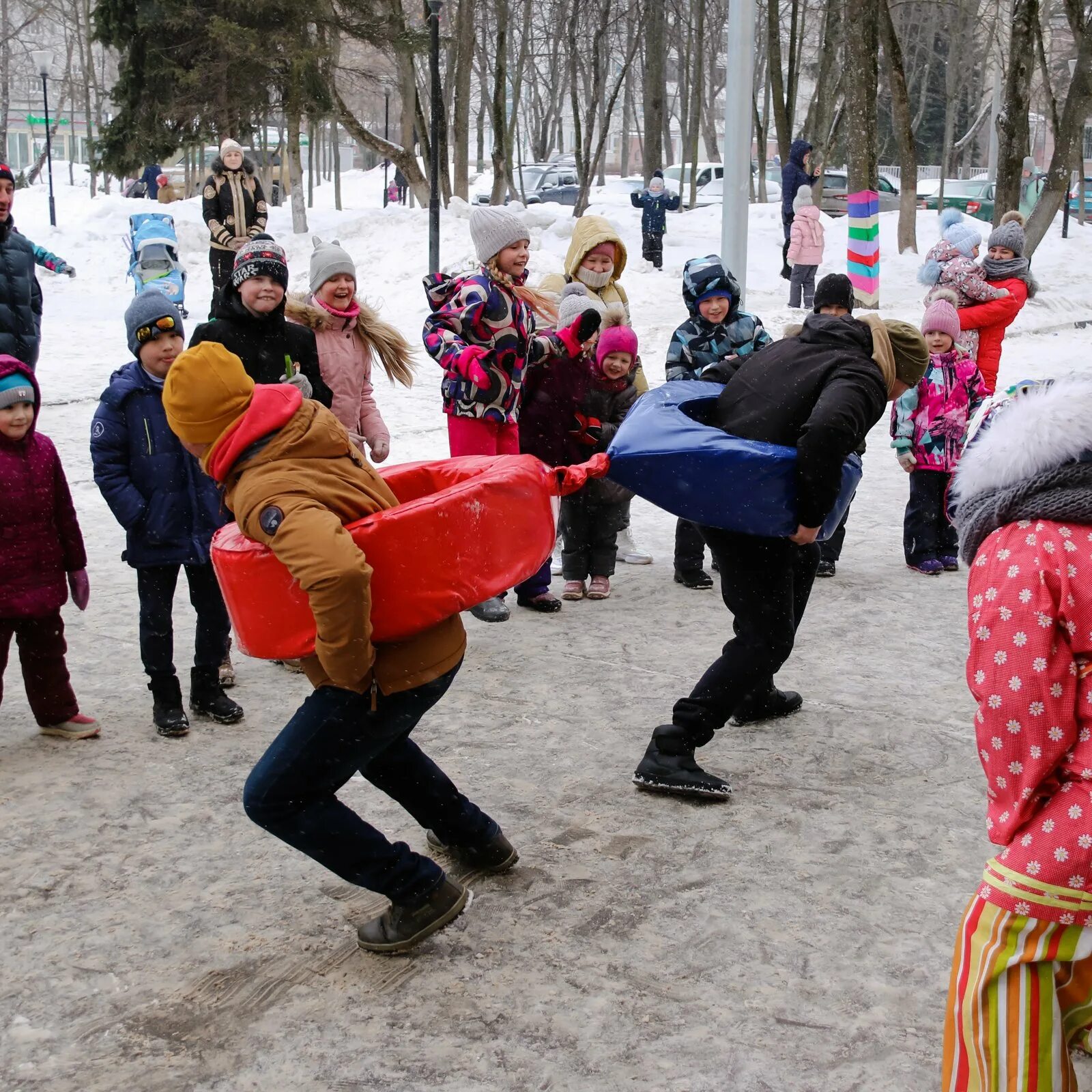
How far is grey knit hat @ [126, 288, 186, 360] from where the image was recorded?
4934 millimetres

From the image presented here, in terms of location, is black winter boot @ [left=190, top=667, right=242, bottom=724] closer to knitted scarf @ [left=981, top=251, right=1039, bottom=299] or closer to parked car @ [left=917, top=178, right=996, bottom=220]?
knitted scarf @ [left=981, top=251, right=1039, bottom=299]

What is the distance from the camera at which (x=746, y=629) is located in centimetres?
441

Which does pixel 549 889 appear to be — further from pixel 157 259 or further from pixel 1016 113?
pixel 1016 113

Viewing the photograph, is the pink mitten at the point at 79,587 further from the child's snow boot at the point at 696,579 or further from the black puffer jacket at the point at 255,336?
the child's snow boot at the point at 696,579

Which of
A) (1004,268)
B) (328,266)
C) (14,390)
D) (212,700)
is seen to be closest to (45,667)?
(212,700)

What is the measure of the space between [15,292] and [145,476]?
3231 mm

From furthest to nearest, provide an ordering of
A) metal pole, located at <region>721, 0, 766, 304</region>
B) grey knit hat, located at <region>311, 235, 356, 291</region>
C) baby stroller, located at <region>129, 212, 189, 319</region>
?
baby stroller, located at <region>129, 212, 189, 319</region> → metal pole, located at <region>721, 0, 766, 304</region> → grey knit hat, located at <region>311, 235, 356, 291</region>

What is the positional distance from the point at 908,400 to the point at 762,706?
9.63 feet

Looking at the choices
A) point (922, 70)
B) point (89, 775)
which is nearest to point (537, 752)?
point (89, 775)

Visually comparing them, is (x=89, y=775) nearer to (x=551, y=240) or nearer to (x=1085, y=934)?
(x=1085, y=934)

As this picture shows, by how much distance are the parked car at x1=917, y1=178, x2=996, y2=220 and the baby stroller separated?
20.9 meters

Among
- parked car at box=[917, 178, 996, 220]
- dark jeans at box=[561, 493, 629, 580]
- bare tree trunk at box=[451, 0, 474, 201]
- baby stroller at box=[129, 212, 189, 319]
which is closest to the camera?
dark jeans at box=[561, 493, 629, 580]

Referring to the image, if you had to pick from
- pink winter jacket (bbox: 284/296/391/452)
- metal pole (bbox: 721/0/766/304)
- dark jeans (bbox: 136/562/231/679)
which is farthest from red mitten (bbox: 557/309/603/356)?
metal pole (bbox: 721/0/766/304)

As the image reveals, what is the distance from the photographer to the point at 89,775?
15.2 ft
